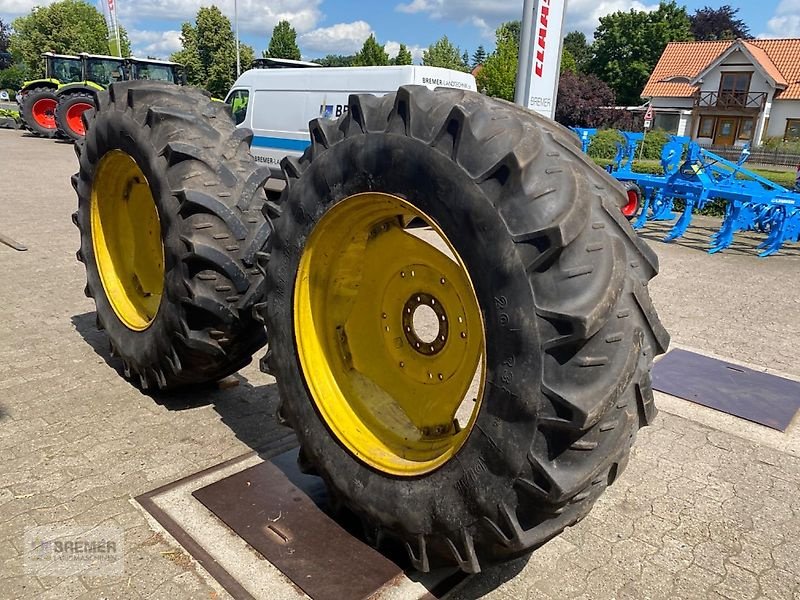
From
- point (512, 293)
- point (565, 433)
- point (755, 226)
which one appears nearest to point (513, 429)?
point (565, 433)

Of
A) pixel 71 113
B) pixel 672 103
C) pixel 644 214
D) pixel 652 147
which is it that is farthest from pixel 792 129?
pixel 71 113

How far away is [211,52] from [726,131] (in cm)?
3819

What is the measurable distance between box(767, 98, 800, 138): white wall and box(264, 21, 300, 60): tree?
1425 inches

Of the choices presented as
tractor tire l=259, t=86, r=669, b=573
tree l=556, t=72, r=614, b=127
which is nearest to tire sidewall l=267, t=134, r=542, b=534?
tractor tire l=259, t=86, r=669, b=573

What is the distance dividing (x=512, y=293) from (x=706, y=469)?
95.3 inches

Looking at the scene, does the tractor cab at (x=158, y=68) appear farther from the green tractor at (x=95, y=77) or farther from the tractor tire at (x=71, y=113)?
the tractor tire at (x=71, y=113)

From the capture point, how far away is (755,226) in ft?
38.8

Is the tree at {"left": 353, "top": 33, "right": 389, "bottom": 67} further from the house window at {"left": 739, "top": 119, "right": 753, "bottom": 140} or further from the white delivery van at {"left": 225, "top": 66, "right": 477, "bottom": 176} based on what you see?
the white delivery van at {"left": 225, "top": 66, "right": 477, "bottom": 176}

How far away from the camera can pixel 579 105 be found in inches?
1483

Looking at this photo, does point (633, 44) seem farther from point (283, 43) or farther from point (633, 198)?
point (633, 198)

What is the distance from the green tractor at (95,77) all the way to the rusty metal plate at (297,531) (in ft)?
63.8

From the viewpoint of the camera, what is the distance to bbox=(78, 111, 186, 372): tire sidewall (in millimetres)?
3258

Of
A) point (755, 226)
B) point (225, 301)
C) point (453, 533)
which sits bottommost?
point (755, 226)

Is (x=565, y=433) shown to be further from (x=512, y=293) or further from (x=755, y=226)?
(x=755, y=226)
